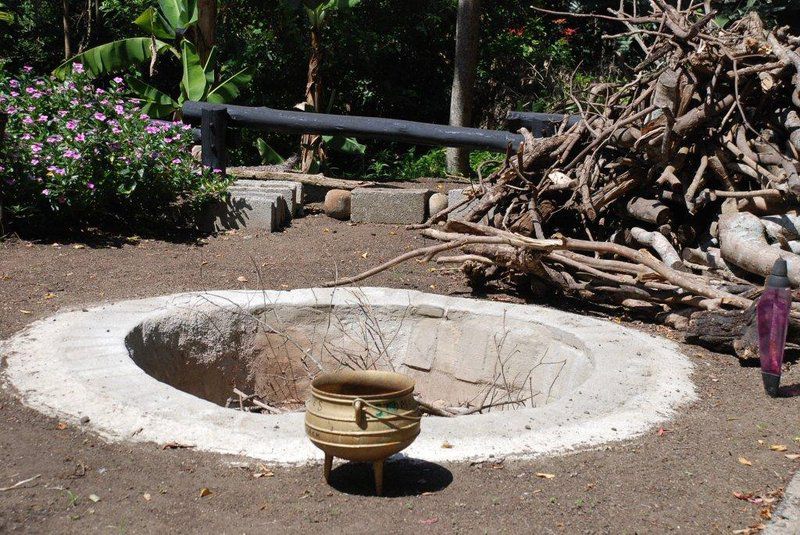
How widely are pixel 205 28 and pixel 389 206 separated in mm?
5415

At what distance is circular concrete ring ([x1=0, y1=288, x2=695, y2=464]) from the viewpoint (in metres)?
4.20

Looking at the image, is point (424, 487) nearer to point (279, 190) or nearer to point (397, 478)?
point (397, 478)

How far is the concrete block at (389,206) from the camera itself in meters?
9.98

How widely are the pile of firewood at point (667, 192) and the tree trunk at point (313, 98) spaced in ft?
17.4

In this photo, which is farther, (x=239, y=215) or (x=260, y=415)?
(x=239, y=215)

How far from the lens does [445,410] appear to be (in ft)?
20.4

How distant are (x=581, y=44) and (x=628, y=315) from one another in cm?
1030

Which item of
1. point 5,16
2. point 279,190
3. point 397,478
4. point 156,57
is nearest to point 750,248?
point 397,478

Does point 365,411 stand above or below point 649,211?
below

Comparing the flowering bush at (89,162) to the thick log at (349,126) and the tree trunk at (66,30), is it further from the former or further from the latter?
the tree trunk at (66,30)

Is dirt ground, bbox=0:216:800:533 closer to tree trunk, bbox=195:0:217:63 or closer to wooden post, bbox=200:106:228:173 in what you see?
wooden post, bbox=200:106:228:173

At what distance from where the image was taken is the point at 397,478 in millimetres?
4000

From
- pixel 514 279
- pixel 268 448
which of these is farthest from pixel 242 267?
pixel 268 448

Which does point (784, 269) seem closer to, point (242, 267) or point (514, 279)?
point (514, 279)
